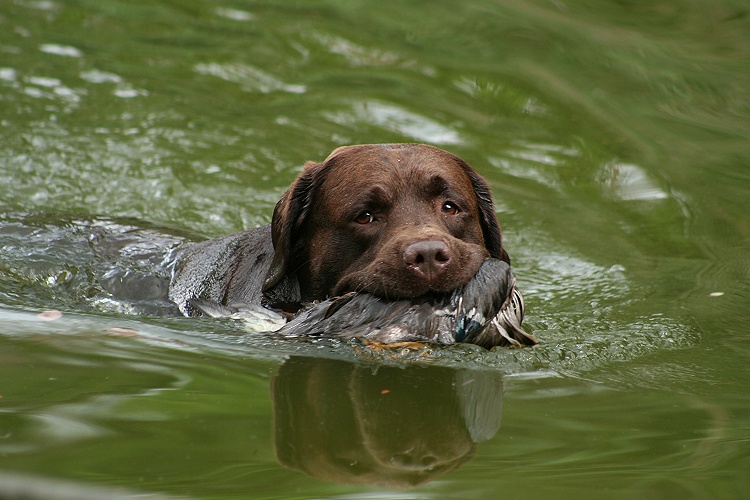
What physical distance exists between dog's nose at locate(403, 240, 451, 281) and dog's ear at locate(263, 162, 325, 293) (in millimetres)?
1035

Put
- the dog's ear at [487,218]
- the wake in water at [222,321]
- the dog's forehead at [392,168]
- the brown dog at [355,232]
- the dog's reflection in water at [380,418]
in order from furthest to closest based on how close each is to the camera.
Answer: the dog's ear at [487,218] → the dog's forehead at [392,168] → the brown dog at [355,232] → the wake in water at [222,321] → the dog's reflection in water at [380,418]

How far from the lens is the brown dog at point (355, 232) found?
4633mm

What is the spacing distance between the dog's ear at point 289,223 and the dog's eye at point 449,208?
0.76 meters

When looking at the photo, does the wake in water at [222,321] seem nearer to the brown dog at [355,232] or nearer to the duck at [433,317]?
the duck at [433,317]

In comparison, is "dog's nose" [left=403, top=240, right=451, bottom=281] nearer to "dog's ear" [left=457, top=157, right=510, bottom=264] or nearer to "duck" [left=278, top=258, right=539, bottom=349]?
"duck" [left=278, top=258, right=539, bottom=349]

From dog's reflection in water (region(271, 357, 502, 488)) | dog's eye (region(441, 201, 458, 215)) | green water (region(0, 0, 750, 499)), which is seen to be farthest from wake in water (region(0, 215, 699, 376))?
dog's eye (region(441, 201, 458, 215))

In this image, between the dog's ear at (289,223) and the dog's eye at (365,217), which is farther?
the dog's ear at (289,223)

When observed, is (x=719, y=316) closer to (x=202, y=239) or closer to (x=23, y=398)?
(x=202, y=239)

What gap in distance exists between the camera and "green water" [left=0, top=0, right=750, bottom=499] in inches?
121

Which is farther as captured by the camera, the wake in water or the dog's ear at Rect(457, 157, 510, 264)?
the dog's ear at Rect(457, 157, 510, 264)

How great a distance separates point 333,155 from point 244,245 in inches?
30.1

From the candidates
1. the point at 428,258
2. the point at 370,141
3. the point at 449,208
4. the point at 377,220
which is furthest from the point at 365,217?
the point at 370,141

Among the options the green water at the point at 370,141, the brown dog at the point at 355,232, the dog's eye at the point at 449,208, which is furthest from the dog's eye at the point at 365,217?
the green water at the point at 370,141

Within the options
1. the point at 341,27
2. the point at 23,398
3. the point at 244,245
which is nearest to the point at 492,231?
the point at 244,245
